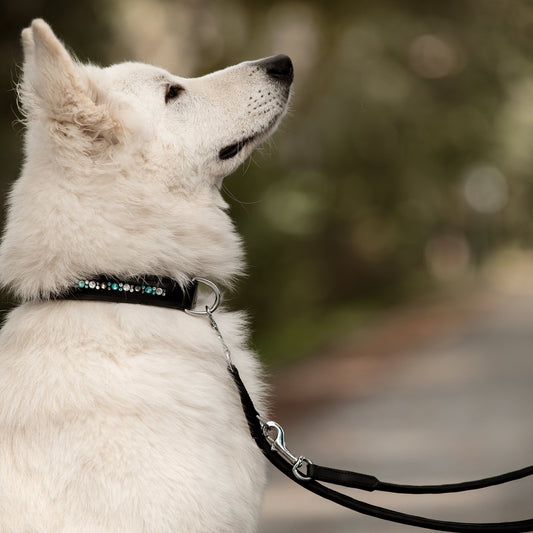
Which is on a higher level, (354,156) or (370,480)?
(370,480)

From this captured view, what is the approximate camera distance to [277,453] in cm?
353

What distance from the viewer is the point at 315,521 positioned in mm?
6770

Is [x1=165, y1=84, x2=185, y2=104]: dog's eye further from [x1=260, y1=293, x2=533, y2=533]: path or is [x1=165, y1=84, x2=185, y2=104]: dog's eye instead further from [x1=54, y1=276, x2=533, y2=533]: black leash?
[x1=260, y1=293, x2=533, y2=533]: path

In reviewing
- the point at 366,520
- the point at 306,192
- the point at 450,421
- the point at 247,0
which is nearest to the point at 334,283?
the point at 306,192

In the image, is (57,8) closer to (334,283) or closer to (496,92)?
(334,283)

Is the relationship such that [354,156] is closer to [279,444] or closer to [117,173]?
[117,173]

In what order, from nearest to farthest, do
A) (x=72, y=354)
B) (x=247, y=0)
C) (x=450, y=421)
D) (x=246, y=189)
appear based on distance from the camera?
(x=72, y=354) → (x=450, y=421) → (x=246, y=189) → (x=247, y=0)

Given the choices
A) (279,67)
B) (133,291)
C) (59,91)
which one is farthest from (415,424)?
(59,91)

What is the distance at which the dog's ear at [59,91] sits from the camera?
3.29 m

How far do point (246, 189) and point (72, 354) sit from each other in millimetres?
9363

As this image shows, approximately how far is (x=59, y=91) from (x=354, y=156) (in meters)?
15.7

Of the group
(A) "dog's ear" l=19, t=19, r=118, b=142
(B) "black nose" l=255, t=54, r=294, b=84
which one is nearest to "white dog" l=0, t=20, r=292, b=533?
(A) "dog's ear" l=19, t=19, r=118, b=142

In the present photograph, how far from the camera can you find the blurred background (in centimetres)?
1113

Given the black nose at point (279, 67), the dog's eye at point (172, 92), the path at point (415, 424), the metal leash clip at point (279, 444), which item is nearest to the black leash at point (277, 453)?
the metal leash clip at point (279, 444)
